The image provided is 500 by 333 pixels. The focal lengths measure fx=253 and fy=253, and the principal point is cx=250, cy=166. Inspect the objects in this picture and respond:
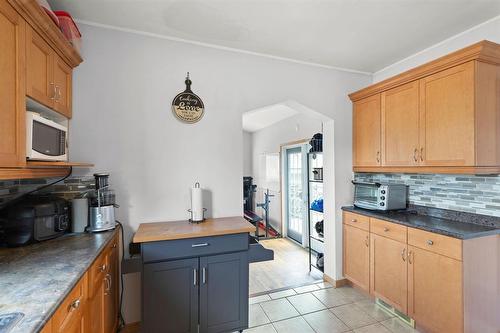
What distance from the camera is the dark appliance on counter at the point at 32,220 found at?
4.87ft

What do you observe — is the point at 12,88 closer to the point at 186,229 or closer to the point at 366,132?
the point at 186,229

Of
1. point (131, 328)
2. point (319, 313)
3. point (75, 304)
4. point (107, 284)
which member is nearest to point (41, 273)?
point (75, 304)

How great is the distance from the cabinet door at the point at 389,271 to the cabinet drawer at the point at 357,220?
0.40ft

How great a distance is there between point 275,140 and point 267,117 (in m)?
0.60

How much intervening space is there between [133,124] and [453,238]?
267 cm

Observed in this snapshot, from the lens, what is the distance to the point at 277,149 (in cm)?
541

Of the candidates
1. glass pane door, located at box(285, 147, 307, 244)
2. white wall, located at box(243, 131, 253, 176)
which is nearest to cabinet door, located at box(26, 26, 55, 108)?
glass pane door, located at box(285, 147, 307, 244)

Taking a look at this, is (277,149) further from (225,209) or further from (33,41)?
(33,41)

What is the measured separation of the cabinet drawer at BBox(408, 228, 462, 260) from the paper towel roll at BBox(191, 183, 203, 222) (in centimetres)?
182

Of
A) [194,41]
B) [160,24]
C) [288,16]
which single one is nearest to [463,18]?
[288,16]

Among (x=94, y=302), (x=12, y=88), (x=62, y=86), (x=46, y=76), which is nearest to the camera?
(x=12, y=88)

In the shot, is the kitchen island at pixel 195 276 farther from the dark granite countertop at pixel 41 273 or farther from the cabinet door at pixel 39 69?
the cabinet door at pixel 39 69

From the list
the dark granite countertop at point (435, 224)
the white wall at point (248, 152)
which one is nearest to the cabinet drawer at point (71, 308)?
the dark granite countertop at point (435, 224)

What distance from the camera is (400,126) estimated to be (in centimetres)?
248
